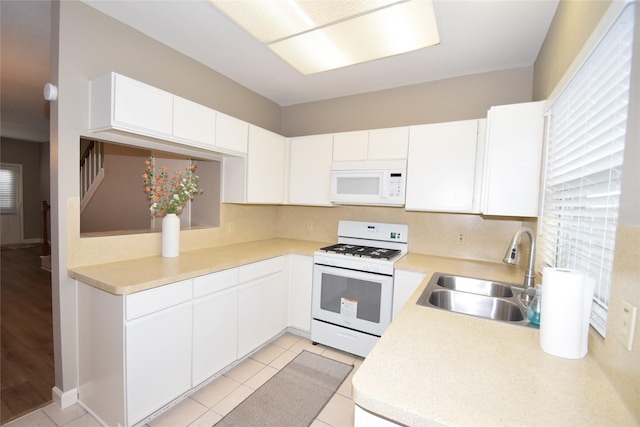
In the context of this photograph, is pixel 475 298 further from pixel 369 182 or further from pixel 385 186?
pixel 369 182

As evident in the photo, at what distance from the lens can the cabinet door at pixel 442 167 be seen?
2275 mm

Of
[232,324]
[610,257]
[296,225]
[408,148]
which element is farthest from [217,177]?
[610,257]

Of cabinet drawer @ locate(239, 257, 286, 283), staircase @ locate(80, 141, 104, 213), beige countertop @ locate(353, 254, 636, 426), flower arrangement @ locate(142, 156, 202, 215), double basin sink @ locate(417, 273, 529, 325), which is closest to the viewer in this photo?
beige countertop @ locate(353, 254, 636, 426)

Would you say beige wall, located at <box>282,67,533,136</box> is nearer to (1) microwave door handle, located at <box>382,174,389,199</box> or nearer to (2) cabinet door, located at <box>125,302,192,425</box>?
(1) microwave door handle, located at <box>382,174,389,199</box>

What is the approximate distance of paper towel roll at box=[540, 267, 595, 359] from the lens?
92 centimetres

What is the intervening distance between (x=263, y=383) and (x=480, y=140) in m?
2.51

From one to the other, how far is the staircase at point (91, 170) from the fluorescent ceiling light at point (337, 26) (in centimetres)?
301

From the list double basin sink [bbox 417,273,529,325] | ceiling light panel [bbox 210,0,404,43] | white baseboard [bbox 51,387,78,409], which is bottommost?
white baseboard [bbox 51,387,78,409]

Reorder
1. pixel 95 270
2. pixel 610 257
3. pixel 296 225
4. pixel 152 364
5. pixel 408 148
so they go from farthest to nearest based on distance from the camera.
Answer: pixel 296 225
pixel 408 148
pixel 95 270
pixel 152 364
pixel 610 257

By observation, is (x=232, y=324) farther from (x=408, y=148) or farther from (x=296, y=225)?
(x=408, y=148)

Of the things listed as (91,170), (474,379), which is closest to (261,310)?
(474,379)

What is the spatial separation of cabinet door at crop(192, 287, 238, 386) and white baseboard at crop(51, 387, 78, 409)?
2.45 ft

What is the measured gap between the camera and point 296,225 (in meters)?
3.54

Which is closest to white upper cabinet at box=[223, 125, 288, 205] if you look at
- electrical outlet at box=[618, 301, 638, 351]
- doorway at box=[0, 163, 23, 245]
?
electrical outlet at box=[618, 301, 638, 351]
